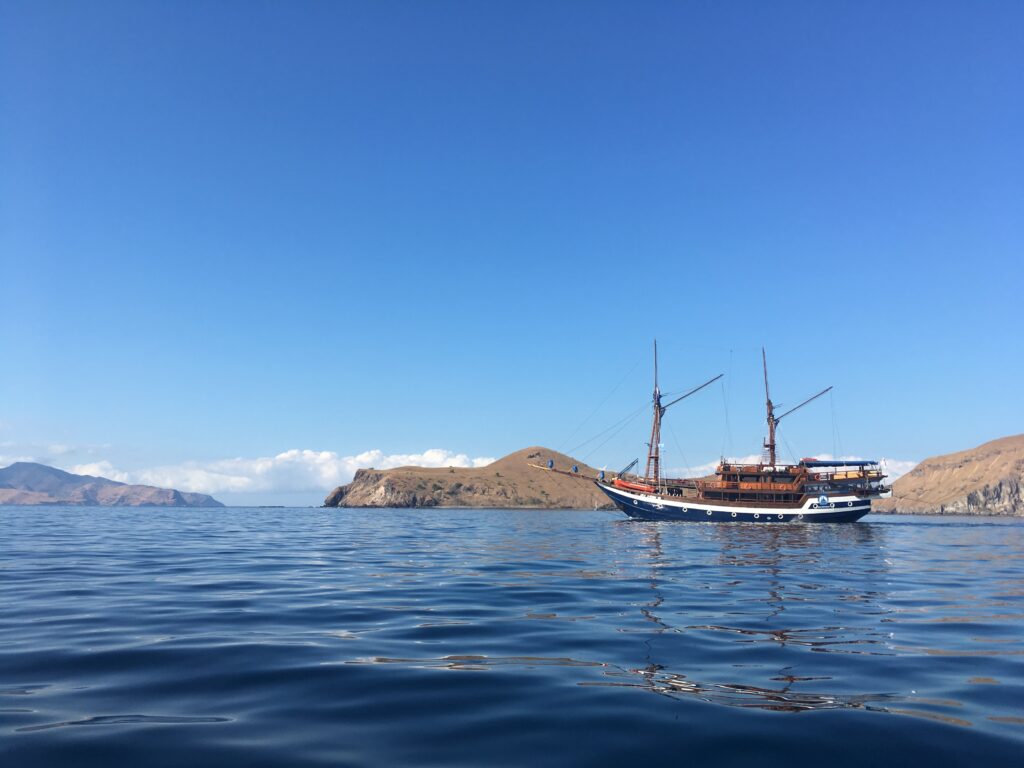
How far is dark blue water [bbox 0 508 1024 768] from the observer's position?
19.4 ft

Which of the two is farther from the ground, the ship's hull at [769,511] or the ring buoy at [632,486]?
the ring buoy at [632,486]

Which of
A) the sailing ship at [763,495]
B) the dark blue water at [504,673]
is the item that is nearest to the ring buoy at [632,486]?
the sailing ship at [763,495]

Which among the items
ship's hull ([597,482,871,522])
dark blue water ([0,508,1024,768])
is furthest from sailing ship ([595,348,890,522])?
dark blue water ([0,508,1024,768])

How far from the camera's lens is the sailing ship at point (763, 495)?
8662cm

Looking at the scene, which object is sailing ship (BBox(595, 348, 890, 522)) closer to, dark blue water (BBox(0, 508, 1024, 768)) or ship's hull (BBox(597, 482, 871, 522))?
ship's hull (BBox(597, 482, 871, 522))

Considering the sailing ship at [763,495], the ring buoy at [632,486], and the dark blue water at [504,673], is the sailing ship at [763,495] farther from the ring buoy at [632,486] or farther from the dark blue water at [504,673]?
the dark blue water at [504,673]

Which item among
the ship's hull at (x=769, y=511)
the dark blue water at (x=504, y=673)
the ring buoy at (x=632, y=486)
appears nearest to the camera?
the dark blue water at (x=504, y=673)

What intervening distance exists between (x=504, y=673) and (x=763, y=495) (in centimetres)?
9004

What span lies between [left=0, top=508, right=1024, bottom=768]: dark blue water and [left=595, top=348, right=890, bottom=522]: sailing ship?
71.7 m

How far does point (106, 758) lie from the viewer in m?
5.45

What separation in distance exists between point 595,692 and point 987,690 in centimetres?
543

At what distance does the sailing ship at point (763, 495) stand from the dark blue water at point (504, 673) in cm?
7169

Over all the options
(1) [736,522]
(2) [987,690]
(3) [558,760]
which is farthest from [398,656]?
(1) [736,522]

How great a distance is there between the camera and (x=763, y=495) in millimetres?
89000
